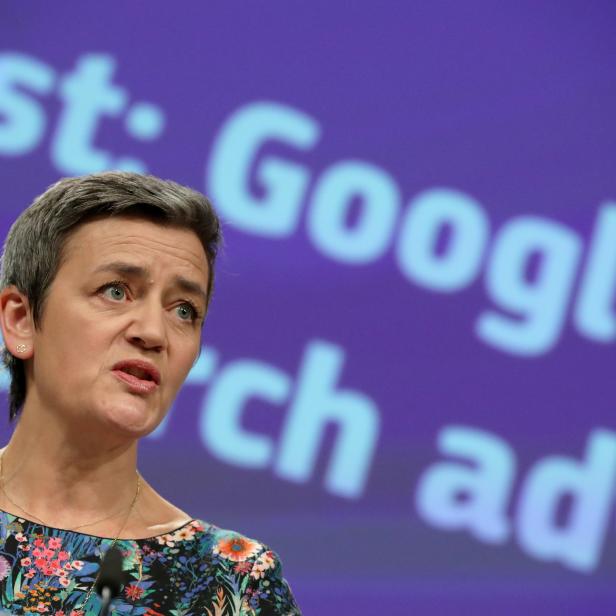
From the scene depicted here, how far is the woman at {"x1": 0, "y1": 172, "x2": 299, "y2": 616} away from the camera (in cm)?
170

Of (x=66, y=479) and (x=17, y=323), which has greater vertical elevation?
(x=17, y=323)

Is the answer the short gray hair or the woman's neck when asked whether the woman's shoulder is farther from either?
the short gray hair

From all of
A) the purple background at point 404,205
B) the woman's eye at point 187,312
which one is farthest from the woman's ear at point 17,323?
the purple background at point 404,205

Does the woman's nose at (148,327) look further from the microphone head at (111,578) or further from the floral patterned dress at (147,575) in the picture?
the microphone head at (111,578)

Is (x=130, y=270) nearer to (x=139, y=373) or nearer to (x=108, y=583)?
(x=139, y=373)

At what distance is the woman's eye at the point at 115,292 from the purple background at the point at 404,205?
141 cm


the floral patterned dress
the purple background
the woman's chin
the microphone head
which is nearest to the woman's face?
the woman's chin

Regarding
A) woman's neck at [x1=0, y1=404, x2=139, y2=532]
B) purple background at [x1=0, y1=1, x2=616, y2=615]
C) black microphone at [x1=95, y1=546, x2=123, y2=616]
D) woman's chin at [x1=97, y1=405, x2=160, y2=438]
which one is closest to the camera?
black microphone at [x1=95, y1=546, x2=123, y2=616]

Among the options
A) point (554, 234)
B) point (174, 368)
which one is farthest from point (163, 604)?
point (554, 234)

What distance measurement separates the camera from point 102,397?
168 cm

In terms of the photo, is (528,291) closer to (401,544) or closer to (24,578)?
(401,544)

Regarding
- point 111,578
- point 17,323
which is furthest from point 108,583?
point 17,323

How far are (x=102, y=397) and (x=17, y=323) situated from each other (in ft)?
0.74

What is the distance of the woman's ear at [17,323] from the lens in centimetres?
180
